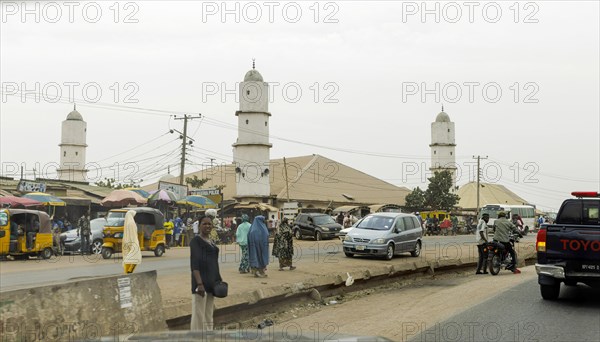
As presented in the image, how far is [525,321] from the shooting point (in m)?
10.0

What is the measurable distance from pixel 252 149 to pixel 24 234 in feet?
142

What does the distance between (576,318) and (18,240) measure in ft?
63.7

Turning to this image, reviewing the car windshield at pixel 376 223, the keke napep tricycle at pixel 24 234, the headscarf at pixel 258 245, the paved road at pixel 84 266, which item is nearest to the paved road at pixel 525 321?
the headscarf at pixel 258 245

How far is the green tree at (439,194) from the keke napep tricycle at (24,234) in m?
52.4

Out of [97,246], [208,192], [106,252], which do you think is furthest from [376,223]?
[208,192]

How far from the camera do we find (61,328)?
784 cm

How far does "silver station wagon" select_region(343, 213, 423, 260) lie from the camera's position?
21.9 meters

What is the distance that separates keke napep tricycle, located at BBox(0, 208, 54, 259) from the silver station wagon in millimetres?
11164

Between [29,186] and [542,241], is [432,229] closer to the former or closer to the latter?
[29,186]

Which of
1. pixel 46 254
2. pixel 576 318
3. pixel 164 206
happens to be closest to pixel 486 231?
pixel 576 318

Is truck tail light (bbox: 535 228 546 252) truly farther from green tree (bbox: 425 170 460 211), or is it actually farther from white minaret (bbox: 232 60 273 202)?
green tree (bbox: 425 170 460 211)

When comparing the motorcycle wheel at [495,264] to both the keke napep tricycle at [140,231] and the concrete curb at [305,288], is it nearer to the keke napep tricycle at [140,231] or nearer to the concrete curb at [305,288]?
the concrete curb at [305,288]

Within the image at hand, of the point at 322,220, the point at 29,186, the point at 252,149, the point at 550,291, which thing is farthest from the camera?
the point at 252,149

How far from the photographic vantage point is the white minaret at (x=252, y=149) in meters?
65.5
